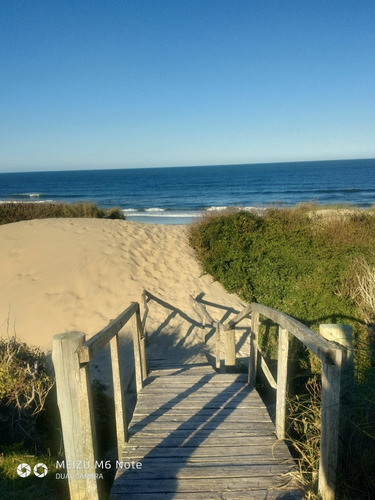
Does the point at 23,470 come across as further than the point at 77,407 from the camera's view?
Yes

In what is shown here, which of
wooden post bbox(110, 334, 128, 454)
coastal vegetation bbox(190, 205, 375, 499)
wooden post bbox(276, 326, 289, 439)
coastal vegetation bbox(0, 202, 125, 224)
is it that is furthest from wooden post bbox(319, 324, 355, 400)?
coastal vegetation bbox(0, 202, 125, 224)

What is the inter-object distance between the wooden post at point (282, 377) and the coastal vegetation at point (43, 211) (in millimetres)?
15351

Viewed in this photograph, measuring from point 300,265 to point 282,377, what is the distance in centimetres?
736

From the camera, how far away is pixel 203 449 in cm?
339

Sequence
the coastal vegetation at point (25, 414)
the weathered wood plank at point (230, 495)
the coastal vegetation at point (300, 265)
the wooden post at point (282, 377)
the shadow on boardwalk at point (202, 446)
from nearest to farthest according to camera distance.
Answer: the weathered wood plank at point (230, 495), the shadow on boardwalk at point (202, 446), the wooden post at point (282, 377), the coastal vegetation at point (25, 414), the coastal vegetation at point (300, 265)

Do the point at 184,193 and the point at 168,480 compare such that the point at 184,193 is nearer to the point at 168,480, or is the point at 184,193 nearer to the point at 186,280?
the point at 186,280

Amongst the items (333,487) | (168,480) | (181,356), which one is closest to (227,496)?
(168,480)

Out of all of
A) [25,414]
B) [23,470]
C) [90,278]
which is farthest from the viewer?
[90,278]

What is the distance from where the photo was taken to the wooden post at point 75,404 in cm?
250

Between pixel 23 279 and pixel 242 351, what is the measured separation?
639 cm

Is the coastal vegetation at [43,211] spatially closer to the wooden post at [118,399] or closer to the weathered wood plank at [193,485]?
the wooden post at [118,399]

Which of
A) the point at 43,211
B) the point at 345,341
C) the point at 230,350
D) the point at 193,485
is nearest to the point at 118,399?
the point at 193,485

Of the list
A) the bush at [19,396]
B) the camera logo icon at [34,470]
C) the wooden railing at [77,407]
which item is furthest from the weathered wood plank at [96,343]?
the bush at [19,396]

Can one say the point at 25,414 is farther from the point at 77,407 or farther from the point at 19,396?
the point at 77,407
